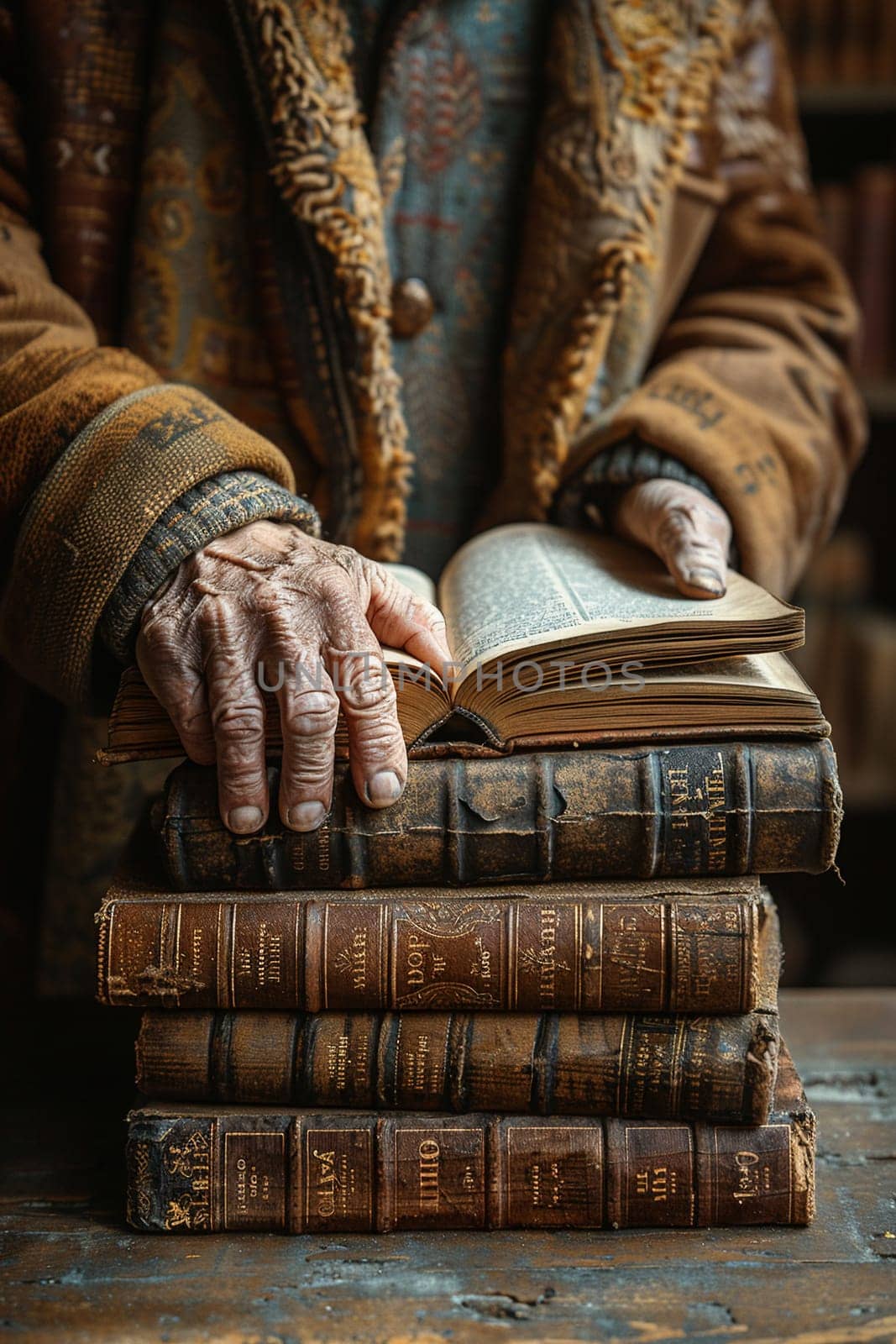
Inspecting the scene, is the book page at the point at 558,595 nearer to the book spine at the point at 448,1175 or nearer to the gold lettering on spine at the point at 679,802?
the gold lettering on spine at the point at 679,802

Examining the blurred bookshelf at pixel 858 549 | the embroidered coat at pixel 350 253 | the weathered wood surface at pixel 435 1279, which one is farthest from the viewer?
the blurred bookshelf at pixel 858 549

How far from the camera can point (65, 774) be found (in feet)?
3.51

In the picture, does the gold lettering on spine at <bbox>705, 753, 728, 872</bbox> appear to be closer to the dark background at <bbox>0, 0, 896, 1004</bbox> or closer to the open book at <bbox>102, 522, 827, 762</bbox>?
the open book at <bbox>102, 522, 827, 762</bbox>

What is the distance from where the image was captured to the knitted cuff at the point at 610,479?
37.6 inches

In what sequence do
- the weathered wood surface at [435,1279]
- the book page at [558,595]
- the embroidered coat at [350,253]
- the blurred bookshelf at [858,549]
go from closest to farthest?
1. the weathered wood surface at [435,1279]
2. the book page at [558,595]
3. the embroidered coat at [350,253]
4. the blurred bookshelf at [858,549]

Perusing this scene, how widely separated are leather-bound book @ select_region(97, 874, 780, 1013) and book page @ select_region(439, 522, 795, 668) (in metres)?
0.15

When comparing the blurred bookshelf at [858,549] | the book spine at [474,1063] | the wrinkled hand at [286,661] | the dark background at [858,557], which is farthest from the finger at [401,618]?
the blurred bookshelf at [858,549]

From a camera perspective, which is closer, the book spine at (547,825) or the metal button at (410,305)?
the book spine at (547,825)

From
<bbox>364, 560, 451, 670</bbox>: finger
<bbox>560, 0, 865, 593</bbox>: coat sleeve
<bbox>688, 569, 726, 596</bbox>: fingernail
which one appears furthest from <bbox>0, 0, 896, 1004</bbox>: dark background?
<bbox>364, 560, 451, 670</bbox>: finger

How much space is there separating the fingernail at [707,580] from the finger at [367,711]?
0.72ft

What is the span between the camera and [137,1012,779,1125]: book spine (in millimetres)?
666

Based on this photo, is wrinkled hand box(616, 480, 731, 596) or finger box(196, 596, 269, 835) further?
wrinkled hand box(616, 480, 731, 596)

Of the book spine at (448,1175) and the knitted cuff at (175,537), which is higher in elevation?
the knitted cuff at (175,537)

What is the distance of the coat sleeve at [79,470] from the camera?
730 millimetres
